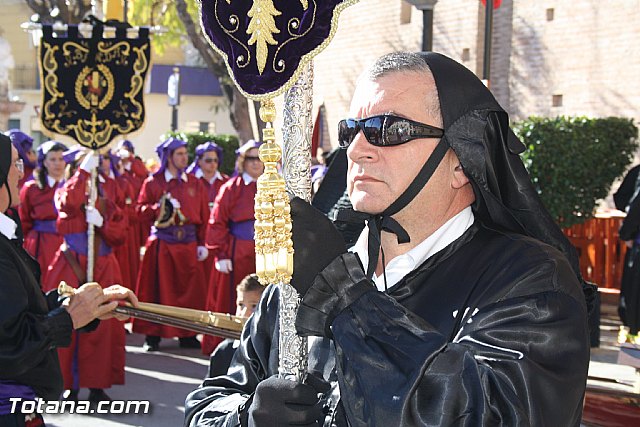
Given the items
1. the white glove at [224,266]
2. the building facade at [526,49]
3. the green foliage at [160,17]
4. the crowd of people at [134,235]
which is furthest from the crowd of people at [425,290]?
the green foliage at [160,17]

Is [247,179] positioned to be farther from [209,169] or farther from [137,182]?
[137,182]

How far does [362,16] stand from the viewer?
20.6m

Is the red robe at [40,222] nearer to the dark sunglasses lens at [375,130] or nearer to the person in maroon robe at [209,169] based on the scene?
the person in maroon robe at [209,169]

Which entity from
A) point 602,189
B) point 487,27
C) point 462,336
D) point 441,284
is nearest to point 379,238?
point 441,284

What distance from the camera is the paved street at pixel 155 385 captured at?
7906 mm

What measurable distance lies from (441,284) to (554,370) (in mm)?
360

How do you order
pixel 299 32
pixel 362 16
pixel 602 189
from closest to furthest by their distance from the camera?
pixel 299 32, pixel 602 189, pixel 362 16

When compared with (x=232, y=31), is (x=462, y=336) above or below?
below

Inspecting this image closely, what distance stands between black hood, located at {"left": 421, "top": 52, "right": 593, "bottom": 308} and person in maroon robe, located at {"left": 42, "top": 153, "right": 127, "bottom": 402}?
6.01 m

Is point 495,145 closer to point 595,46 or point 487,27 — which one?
point 487,27

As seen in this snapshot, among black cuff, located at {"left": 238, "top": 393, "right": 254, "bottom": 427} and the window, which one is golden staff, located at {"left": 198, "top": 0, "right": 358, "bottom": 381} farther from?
the window

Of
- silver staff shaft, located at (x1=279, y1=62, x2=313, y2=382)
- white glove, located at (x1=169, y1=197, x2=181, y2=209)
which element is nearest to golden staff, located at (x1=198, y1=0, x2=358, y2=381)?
silver staff shaft, located at (x1=279, y1=62, x2=313, y2=382)

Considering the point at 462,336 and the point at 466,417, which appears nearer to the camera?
the point at 466,417

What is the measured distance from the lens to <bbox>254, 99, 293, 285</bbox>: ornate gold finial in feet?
7.48
